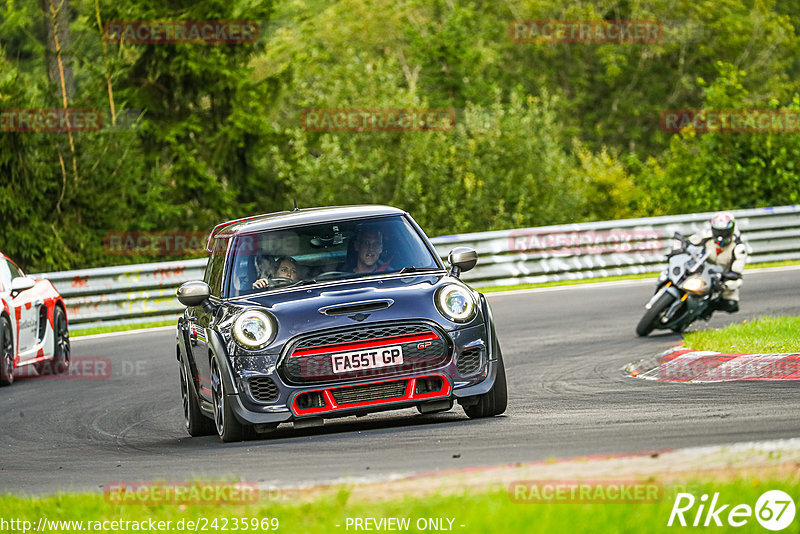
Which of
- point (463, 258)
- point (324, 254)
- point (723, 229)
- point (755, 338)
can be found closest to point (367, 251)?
point (324, 254)

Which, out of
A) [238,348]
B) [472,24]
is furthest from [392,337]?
[472,24]

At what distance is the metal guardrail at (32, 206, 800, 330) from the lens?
2148 cm

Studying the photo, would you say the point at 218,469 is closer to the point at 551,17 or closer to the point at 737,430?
the point at 737,430

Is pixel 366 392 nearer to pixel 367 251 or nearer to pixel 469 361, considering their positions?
pixel 469 361

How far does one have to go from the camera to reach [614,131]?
191 ft

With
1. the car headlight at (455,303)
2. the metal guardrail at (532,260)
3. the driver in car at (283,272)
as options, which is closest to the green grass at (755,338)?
the car headlight at (455,303)

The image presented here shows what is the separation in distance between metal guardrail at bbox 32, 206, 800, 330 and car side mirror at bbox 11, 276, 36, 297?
6.52 metres

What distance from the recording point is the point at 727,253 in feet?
48.1

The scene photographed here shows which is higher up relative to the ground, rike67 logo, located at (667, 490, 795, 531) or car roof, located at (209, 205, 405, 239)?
car roof, located at (209, 205, 405, 239)

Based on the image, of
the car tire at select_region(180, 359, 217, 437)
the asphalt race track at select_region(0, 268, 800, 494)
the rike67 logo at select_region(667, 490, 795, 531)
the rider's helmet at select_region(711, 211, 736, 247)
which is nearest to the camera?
the rike67 logo at select_region(667, 490, 795, 531)

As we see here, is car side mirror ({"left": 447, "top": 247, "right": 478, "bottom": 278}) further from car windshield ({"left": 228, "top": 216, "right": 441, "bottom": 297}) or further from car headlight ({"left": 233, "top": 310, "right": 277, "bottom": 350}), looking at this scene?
car headlight ({"left": 233, "top": 310, "right": 277, "bottom": 350})

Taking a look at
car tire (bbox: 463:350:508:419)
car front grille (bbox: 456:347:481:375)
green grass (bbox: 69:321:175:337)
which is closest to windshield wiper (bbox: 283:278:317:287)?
car front grille (bbox: 456:347:481:375)

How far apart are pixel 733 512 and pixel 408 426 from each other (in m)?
4.29

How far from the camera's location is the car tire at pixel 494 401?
9.02 m
